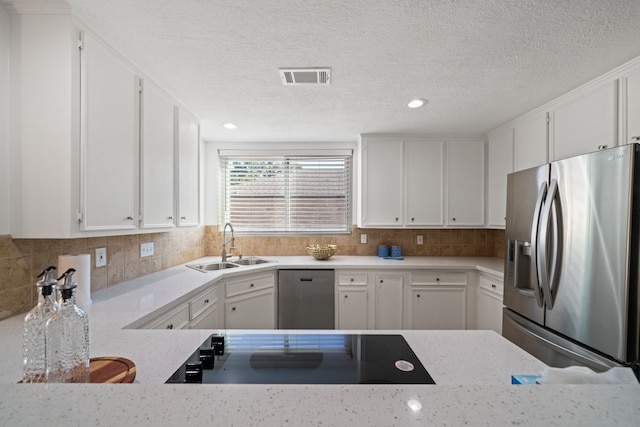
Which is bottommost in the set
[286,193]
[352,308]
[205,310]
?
[352,308]

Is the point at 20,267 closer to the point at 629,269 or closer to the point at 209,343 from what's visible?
the point at 209,343

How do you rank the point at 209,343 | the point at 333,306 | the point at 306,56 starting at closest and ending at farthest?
the point at 209,343 → the point at 306,56 → the point at 333,306

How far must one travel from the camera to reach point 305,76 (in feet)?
5.84

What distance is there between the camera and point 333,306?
282 cm

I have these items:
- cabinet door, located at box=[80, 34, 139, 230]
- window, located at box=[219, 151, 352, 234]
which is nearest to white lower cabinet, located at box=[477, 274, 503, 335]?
window, located at box=[219, 151, 352, 234]

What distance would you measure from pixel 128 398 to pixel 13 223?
57.4 inches

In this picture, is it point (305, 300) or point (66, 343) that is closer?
point (66, 343)

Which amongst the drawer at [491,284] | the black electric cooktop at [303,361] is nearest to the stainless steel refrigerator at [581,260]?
the drawer at [491,284]

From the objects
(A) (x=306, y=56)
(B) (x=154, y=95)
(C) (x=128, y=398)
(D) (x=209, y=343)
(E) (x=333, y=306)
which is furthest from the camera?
(E) (x=333, y=306)

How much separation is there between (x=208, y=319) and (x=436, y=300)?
7.22 feet

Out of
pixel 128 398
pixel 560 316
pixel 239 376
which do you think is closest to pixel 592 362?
pixel 560 316

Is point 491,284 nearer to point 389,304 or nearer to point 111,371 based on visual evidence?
point 389,304

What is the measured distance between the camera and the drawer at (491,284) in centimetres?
244

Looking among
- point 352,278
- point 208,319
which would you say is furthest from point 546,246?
point 208,319
